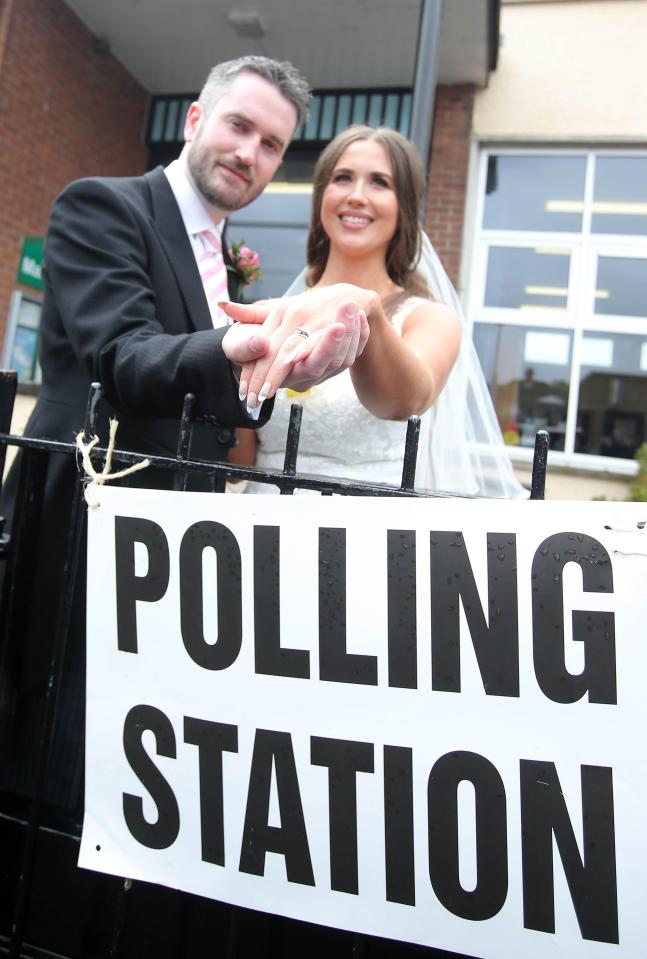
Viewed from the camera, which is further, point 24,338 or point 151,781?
point 24,338

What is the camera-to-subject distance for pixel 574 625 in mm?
853

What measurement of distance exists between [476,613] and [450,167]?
20.1 feet

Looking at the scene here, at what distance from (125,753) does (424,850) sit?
46 centimetres

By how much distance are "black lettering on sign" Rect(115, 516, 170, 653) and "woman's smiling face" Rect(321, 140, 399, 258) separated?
1.21 m

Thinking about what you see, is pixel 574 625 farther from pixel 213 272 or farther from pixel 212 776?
pixel 213 272

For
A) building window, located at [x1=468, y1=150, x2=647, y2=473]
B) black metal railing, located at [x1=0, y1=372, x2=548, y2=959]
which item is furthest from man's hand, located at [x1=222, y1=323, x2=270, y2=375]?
building window, located at [x1=468, y1=150, x2=647, y2=473]

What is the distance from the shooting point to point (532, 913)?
0.84m

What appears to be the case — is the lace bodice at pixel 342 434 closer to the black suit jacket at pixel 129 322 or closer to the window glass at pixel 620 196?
the black suit jacket at pixel 129 322

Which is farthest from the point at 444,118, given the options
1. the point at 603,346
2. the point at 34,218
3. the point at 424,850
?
the point at 424,850

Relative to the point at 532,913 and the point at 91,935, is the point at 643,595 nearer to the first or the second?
the point at 532,913

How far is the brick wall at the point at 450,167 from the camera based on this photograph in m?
6.07

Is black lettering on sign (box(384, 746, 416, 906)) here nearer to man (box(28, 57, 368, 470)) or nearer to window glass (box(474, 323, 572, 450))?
man (box(28, 57, 368, 470))

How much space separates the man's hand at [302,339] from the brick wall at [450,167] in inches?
215

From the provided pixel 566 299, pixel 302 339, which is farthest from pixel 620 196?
pixel 302 339
